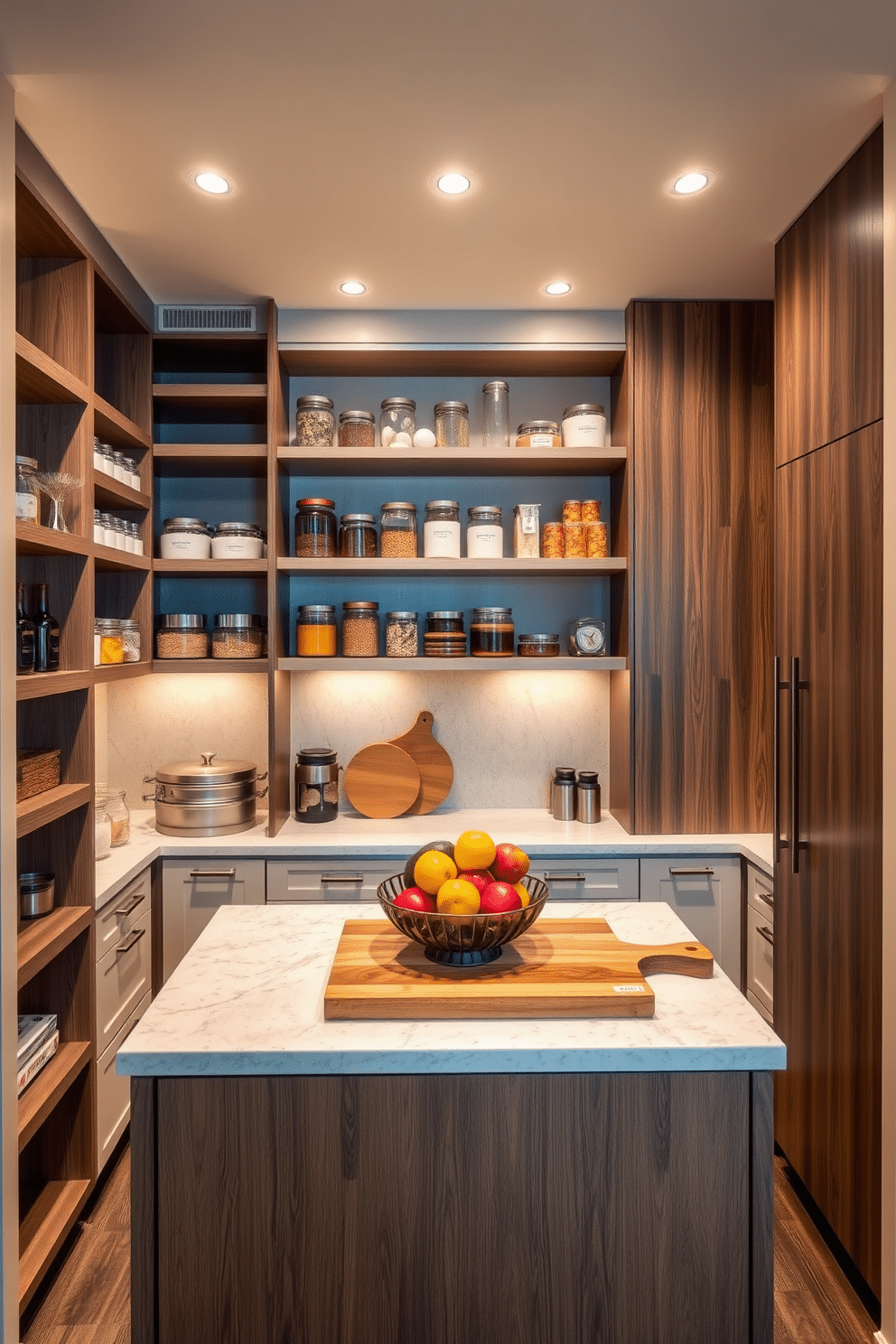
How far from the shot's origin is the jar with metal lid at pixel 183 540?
2992 mm

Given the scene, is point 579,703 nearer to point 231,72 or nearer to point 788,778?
point 788,778

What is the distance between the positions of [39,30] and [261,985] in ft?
6.02

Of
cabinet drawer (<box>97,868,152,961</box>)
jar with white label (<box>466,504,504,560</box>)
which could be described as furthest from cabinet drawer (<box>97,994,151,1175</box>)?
jar with white label (<box>466,504,504,560</box>)

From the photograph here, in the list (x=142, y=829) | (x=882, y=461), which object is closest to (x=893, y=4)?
(x=882, y=461)

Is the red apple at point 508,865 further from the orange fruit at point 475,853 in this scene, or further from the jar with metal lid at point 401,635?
the jar with metal lid at point 401,635

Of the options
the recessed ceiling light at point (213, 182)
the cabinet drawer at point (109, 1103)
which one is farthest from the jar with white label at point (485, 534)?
the cabinet drawer at point (109, 1103)

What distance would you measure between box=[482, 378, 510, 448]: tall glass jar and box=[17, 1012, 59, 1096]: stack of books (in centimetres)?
222

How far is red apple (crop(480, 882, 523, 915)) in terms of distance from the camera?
1378mm

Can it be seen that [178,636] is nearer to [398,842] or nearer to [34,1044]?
[398,842]

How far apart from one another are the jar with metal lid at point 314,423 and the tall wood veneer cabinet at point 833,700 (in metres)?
1.49

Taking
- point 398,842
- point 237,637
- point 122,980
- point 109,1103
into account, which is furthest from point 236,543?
point 109,1103

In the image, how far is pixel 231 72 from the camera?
1736mm

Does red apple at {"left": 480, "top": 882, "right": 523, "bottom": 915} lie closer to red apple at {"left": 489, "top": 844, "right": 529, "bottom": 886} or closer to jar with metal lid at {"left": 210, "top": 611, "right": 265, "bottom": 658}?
red apple at {"left": 489, "top": 844, "right": 529, "bottom": 886}

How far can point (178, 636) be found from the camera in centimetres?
304
